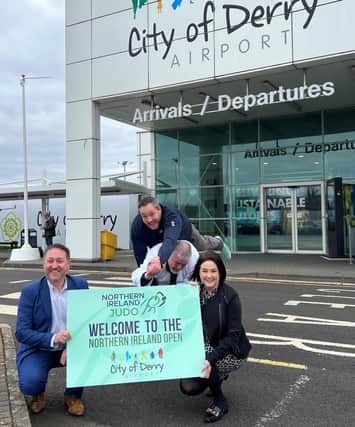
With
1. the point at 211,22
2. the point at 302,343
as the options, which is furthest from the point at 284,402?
the point at 211,22

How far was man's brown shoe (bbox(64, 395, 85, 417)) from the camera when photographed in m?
3.66

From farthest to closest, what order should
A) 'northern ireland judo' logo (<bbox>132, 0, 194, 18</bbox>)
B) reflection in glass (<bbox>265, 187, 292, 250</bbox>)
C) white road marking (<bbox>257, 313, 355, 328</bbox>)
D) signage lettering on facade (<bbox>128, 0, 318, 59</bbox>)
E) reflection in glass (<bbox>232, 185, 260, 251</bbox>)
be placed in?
1. reflection in glass (<bbox>232, 185, 260, 251</bbox>)
2. reflection in glass (<bbox>265, 187, 292, 250</bbox>)
3. 'northern ireland judo' logo (<bbox>132, 0, 194, 18</bbox>)
4. signage lettering on facade (<bbox>128, 0, 318, 59</bbox>)
5. white road marking (<bbox>257, 313, 355, 328</bbox>)

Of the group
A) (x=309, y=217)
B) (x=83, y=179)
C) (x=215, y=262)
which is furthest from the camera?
(x=309, y=217)

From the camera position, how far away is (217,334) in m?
3.73

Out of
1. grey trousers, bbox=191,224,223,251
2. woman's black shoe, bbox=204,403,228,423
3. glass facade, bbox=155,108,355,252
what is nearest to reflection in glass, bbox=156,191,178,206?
glass facade, bbox=155,108,355,252

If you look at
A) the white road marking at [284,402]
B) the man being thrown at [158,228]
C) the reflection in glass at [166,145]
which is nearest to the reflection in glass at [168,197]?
the reflection in glass at [166,145]

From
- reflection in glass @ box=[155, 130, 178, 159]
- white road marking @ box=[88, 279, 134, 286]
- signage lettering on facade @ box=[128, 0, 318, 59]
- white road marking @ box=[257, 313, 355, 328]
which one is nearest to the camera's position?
white road marking @ box=[257, 313, 355, 328]

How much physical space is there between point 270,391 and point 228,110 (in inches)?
560

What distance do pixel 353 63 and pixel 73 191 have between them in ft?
32.1

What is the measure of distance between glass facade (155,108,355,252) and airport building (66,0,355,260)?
0.04 meters

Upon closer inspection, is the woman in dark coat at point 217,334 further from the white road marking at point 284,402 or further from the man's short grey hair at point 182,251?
the white road marking at point 284,402

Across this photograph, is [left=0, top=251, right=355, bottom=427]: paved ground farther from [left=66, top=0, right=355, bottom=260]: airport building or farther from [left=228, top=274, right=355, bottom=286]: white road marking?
[left=66, top=0, right=355, bottom=260]: airport building

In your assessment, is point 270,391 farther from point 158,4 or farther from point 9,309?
point 158,4

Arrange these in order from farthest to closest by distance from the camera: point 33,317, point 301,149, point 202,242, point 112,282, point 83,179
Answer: point 301,149 → point 83,179 → point 112,282 → point 202,242 → point 33,317
